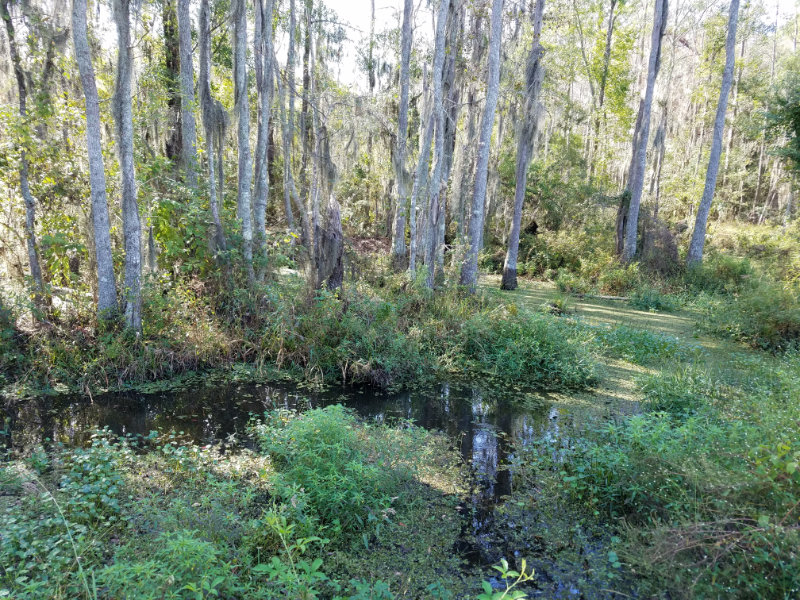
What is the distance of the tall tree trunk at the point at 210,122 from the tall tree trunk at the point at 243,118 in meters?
0.38

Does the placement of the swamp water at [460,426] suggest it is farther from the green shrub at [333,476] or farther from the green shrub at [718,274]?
the green shrub at [718,274]

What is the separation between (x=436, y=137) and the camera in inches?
430

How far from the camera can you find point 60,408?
614cm

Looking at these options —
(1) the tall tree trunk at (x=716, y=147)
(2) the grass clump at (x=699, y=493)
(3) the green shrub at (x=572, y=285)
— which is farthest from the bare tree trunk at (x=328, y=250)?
(1) the tall tree trunk at (x=716, y=147)

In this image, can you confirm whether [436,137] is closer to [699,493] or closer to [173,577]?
[699,493]

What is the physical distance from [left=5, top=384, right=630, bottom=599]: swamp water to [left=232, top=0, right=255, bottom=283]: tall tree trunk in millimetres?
3037

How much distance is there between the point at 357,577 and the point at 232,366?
17.2ft

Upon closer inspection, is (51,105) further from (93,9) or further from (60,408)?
(60,408)

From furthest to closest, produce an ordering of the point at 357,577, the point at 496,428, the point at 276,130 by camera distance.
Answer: the point at 276,130 < the point at 496,428 < the point at 357,577

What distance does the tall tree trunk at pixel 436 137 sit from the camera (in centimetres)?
1048

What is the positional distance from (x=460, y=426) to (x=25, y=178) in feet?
25.1

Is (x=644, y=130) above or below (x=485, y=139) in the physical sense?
above

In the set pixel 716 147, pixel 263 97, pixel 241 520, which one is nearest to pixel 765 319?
pixel 716 147

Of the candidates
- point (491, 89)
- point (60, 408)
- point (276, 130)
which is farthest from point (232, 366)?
point (276, 130)
